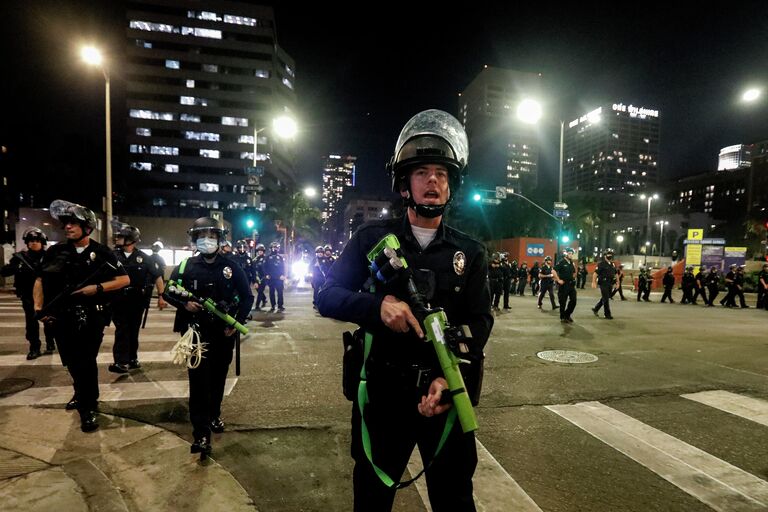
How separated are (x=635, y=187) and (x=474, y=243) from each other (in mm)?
210177

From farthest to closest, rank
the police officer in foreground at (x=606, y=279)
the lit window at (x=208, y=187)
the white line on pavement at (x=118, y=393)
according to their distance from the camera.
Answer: the lit window at (x=208, y=187) < the police officer in foreground at (x=606, y=279) < the white line on pavement at (x=118, y=393)

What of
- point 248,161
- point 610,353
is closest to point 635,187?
point 248,161

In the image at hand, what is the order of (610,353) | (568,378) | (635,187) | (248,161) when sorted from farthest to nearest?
(635,187)
(248,161)
(610,353)
(568,378)

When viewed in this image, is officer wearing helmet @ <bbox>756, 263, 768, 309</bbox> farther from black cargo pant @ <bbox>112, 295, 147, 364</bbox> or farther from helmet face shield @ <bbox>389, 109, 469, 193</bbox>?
black cargo pant @ <bbox>112, 295, 147, 364</bbox>

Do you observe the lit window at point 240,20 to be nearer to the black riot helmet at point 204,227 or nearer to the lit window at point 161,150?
the lit window at point 161,150

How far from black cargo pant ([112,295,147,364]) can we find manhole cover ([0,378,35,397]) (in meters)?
1.01

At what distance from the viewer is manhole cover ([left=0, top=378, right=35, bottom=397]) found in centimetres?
515

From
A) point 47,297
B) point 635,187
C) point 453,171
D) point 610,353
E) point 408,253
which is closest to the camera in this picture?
point 408,253

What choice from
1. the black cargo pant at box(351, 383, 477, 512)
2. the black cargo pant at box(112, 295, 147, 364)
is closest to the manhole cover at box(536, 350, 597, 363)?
the black cargo pant at box(351, 383, 477, 512)

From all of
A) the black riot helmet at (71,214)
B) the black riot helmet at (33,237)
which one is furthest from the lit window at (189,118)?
the black riot helmet at (71,214)

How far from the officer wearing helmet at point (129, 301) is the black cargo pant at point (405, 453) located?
525 cm

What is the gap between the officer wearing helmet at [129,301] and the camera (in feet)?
20.2

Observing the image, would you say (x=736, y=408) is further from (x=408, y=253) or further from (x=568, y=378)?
(x=408, y=253)

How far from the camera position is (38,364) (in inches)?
250
